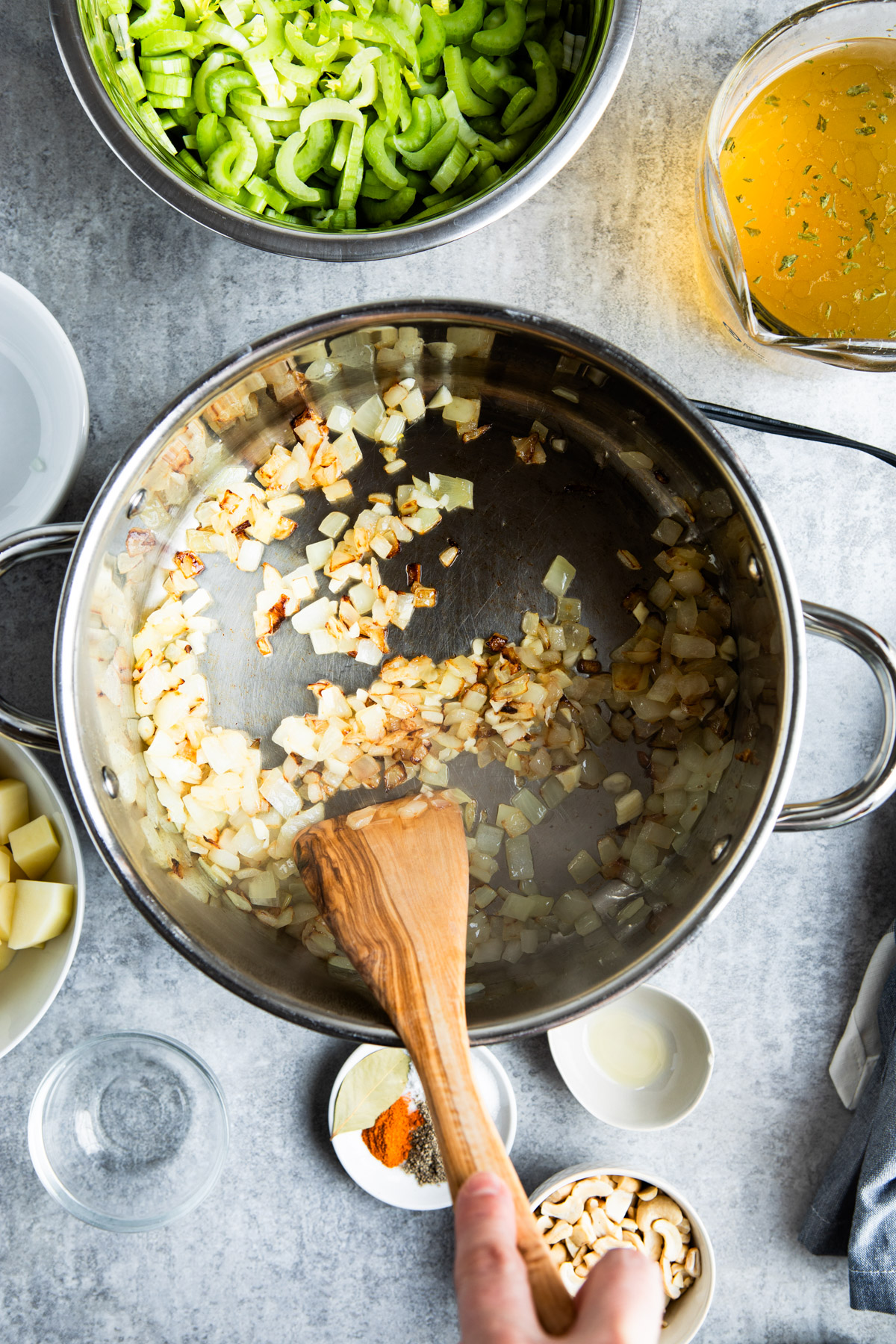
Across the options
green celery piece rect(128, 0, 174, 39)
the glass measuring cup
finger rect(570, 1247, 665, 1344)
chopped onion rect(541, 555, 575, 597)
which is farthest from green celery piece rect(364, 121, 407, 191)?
finger rect(570, 1247, 665, 1344)

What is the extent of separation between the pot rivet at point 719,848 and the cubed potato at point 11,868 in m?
0.83

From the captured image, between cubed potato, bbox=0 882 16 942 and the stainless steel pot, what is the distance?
8.8 inches

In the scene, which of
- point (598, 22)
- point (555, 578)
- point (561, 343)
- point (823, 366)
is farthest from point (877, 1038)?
point (598, 22)

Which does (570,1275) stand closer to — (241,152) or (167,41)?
(241,152)

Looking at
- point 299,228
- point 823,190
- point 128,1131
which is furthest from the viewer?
point 128,1131

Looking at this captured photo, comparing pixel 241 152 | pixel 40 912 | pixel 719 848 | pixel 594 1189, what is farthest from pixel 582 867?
pixel 241 152

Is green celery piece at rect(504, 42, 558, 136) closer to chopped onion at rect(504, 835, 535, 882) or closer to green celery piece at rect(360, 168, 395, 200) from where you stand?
green celery piece at rect(360, 168, 395, 200)

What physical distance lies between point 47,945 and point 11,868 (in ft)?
0.34

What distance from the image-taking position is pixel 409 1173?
3.95 feet

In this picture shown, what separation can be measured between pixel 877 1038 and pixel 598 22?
127 cm

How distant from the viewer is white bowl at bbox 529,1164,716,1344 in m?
1.17

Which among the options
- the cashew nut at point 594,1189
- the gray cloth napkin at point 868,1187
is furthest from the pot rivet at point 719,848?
the cashew nut at point 594,1189

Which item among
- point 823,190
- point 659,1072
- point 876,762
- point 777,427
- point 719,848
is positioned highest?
point 823,190

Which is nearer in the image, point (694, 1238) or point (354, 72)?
point (354, 72)
